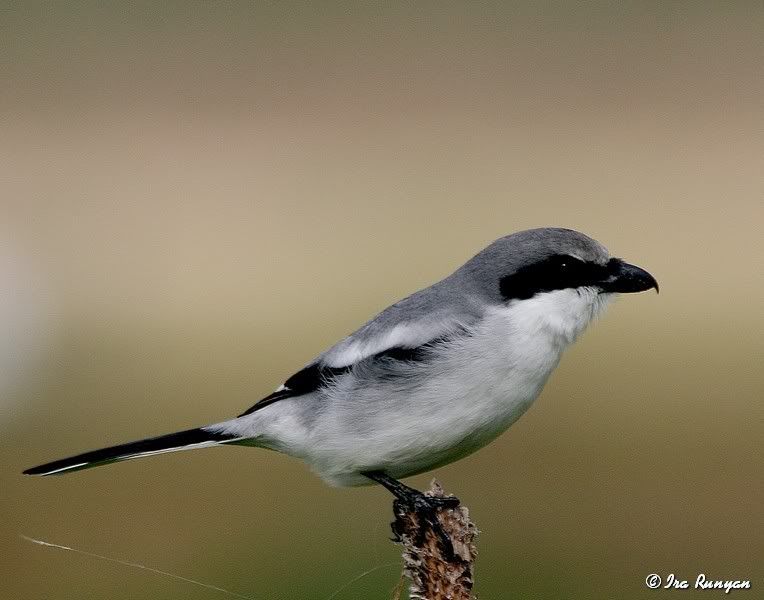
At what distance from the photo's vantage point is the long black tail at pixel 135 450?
123 inches

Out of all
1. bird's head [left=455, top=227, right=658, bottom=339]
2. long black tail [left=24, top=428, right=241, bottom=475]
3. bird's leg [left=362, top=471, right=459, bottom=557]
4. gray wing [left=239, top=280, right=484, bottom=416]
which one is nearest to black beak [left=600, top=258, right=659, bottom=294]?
bird's head [left=455, top=227, right=658, bottom=339]

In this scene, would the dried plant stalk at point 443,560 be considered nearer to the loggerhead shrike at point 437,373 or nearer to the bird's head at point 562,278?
the loggerhead shrike at point 437,373

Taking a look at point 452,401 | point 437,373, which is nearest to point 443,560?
point 452,401

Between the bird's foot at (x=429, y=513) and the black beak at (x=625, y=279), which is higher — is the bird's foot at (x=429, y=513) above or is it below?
below

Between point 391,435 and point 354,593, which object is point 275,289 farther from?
point 391,435

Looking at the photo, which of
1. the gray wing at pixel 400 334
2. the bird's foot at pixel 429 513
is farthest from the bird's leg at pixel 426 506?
the gray wing at pixel 400 334

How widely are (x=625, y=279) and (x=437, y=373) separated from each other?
0.56m

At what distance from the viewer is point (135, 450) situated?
129 inches

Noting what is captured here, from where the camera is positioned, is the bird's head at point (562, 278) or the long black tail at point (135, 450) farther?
the bird's head at point (562, 278)

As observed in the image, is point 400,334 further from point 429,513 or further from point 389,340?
point 429,513

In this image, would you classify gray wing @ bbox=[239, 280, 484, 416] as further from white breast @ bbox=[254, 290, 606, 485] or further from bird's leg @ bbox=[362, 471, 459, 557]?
bird's leg @ bbox=[362, 471, 459, 557]

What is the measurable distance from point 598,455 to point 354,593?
267 centimetres

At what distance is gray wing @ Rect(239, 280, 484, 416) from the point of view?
11.0ft

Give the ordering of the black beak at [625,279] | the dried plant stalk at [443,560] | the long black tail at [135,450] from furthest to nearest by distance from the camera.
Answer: the black beak at [625,279]
the long black tail at [135,450]
the dried plant stalk at [443,560]
